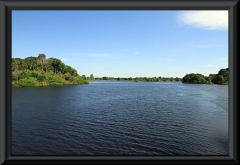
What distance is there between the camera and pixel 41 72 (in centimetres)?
3972

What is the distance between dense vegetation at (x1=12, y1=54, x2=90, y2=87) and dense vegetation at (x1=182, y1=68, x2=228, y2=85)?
37208 mm

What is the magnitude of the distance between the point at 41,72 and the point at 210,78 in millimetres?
47746

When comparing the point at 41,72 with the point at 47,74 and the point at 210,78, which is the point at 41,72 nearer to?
the point at 47,74

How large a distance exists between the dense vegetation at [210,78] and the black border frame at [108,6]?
4953 centimetres

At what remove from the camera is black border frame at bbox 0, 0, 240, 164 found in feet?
5.23

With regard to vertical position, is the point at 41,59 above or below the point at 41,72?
above

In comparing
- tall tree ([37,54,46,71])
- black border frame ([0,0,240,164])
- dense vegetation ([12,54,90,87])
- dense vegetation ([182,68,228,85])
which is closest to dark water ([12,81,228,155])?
black border frame ([0,0,240,164])

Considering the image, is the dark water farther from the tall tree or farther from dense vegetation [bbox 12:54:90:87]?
the tall tree

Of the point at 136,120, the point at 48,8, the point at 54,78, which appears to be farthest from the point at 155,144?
the point at 54,78

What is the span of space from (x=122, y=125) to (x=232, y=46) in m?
7.91

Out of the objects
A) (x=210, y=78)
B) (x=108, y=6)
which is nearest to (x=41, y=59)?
(x=108, y=6)

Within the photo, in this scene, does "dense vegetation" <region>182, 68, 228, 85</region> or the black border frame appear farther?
"dense vegetation" <region>182, 68, 228, 85</region>

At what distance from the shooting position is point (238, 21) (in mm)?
1645
